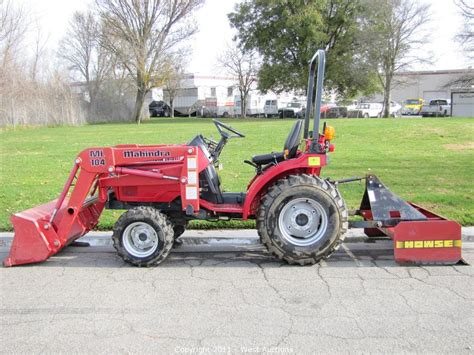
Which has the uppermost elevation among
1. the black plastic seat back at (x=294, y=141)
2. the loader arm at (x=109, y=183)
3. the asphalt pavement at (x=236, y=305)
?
the black plastic seat back at (x=294, y=141)

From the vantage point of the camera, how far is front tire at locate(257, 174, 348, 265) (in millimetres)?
5113

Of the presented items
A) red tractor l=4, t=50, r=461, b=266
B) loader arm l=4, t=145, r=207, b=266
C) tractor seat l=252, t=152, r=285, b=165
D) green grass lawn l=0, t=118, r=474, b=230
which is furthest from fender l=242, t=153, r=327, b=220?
green grass lawn l=0, t=118, r=474, b=230

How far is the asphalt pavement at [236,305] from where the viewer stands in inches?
137

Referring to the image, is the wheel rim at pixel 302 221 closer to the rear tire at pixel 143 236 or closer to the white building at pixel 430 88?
the rear tire at pixel 143 236

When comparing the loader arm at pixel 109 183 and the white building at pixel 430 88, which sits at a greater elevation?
the white building at pixel 430 88

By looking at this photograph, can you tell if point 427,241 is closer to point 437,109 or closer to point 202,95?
point 437,109

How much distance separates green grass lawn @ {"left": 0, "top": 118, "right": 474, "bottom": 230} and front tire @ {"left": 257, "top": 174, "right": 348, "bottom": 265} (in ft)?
7.76

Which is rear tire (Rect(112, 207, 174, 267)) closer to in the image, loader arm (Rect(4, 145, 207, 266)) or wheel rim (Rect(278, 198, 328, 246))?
loader arm (Rect(4, 145, 207, 266))

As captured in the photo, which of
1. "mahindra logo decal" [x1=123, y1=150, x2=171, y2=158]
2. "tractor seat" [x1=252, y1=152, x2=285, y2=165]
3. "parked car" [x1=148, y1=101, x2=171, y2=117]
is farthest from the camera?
"parked car" [x1=148, y1=101, x2=171, y2=117]

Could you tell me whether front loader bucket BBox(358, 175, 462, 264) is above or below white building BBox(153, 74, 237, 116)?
below

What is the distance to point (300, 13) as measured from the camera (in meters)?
37.2

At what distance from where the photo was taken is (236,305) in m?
4.18

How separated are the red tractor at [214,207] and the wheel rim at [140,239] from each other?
0.4 inches

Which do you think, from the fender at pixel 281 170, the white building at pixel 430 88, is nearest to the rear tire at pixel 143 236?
the fender at pixel 281 170
